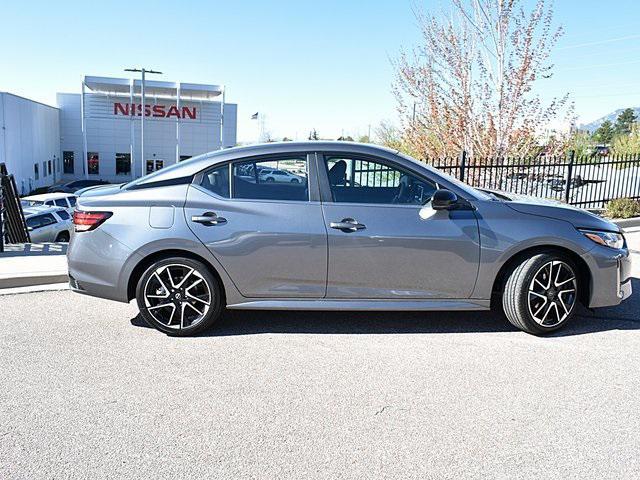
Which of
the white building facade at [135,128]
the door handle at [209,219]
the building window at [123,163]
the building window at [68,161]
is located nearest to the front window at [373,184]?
the door handle at [209,219]

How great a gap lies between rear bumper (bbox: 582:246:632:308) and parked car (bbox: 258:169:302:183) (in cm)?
249

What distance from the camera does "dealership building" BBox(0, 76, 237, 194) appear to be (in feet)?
151

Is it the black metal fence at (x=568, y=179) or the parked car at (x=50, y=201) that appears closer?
the black metal fence at (x=568, y=179)

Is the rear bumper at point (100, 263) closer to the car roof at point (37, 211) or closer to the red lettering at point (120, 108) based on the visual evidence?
the car roof at point (37, 211)

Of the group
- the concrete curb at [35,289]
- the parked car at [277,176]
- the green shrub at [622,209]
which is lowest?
the concrete curb at [35,289]

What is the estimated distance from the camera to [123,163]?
48469mm

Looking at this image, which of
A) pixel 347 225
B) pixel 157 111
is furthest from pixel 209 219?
pixel 157 111

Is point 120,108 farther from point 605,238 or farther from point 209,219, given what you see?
point 605,238

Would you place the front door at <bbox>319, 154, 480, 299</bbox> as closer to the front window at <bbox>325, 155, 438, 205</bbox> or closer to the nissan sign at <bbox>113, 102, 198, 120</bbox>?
the front window at <bbox>325, 155, 438, 205</bbox>

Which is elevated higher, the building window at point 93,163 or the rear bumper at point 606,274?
the building window at point 93,163

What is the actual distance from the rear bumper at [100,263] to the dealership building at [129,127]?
141ft

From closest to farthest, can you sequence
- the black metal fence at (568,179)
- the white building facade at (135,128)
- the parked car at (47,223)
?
the black metal fence at (568,179), the parked car at (47,223), the white building facade at (135,128)

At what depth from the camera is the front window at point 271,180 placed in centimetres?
440

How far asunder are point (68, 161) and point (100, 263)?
164ft
